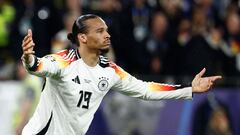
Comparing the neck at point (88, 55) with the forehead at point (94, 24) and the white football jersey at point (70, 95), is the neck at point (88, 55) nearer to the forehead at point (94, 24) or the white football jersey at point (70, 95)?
the white football jersey at point (70, 95)

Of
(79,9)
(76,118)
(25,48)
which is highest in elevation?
(79,9)

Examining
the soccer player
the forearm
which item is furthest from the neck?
the forearm

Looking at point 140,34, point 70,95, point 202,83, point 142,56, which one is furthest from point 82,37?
point 140,34

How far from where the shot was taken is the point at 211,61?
14523 millimetres

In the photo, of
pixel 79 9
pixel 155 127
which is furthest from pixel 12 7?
pixel 155 127

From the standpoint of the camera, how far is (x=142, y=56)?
14812mm

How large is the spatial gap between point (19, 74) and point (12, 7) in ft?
5.42

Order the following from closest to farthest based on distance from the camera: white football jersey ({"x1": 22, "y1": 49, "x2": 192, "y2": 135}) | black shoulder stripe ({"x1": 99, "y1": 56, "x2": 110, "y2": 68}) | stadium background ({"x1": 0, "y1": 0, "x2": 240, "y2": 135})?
white football jersey ({"x1": 22, "y1": 49, "x2": 192, "y2": 135}), black shoulder stripe ({"x1": 99, "y1": 56, "x2": 110, "y2": 68}), stadium background ({"x1": 0, "y1": 0, "x2": 240, "y2": 135})

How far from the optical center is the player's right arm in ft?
26.6

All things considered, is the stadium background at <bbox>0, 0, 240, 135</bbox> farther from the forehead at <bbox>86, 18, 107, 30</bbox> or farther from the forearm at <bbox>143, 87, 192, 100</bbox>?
the forehead at <bbox>86, 18, 107, 30</bbox>

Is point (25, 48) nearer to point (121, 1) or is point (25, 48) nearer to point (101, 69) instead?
point (101, 69)

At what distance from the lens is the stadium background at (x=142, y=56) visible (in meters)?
14.1

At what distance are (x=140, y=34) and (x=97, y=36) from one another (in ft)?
20.2

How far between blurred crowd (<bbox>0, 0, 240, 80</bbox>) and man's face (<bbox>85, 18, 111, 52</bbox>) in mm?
4836
